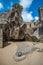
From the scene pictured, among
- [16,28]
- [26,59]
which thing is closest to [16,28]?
[16,28]

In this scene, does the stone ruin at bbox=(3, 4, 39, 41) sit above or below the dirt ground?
above

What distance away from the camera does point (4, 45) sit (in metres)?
9.05

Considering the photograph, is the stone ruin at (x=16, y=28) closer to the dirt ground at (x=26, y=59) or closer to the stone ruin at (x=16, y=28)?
the stone ruin at (x=16, y=28)

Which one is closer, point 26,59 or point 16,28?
point 26,59

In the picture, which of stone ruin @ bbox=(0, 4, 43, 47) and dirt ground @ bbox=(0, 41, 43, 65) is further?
stone ruin @ bbox=(0, 4, 43, 47)

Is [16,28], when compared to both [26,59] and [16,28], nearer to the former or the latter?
[16,28]

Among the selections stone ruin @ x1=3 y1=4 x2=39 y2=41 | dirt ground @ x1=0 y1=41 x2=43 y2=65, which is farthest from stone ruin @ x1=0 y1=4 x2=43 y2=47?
dirt ground @ x1=0 y1=41 x2=43 y2=65

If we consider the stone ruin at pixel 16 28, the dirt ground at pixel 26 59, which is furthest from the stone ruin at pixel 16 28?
the dirt ground at pixel 26 59

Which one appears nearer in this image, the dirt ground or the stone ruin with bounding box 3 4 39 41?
the dirt ground

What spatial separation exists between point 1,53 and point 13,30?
3.02 meters

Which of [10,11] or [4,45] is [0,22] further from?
[4,45]

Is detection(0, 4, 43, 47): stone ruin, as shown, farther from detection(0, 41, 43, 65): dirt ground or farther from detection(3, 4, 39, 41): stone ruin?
detection(0, 41, 43, 65): dirt ground

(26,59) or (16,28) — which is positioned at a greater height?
(16,28)

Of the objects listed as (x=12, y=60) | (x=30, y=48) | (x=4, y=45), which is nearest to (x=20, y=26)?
(x=4, y=45)
